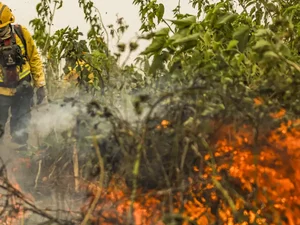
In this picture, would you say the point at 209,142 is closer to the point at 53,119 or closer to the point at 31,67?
the point at 53,119

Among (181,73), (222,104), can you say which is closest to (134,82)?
(181,73)

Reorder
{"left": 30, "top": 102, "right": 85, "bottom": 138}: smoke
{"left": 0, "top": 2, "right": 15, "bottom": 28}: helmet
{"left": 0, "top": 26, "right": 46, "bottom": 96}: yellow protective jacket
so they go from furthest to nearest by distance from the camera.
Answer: {"left": 0, "top": 26, "right": 46, "bottom": 96}: yellow protective jacket < {"left": 0, "top": 2, "right": 15, "bottom": 28}: helmet < {"left": 30, "top": 102, "right": 85, "bottom": 138}: smoke

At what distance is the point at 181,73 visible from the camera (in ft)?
9.71

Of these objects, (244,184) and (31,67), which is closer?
(244,184)

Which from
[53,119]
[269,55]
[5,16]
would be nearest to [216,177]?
[269,55]

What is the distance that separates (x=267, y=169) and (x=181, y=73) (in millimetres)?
585

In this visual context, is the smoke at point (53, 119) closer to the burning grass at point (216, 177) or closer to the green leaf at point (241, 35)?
the burning grass at point (216, 177)

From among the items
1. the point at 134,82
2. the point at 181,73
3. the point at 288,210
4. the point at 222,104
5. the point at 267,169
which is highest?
the point at 134,82

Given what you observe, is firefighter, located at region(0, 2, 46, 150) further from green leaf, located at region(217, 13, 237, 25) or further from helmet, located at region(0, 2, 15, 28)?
green leaf, located at region(217, 13, 237, 25)

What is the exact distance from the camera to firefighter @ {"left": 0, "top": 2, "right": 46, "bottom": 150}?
5574mm

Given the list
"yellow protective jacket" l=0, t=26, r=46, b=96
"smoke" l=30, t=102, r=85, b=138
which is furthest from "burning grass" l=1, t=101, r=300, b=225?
"yellow protective jacket" l=0, t=26, r=46, b=96

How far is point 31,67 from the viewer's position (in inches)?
235

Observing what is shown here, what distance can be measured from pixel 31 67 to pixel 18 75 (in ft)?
0.72

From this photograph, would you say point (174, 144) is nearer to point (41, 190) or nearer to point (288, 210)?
point (288, 210)
